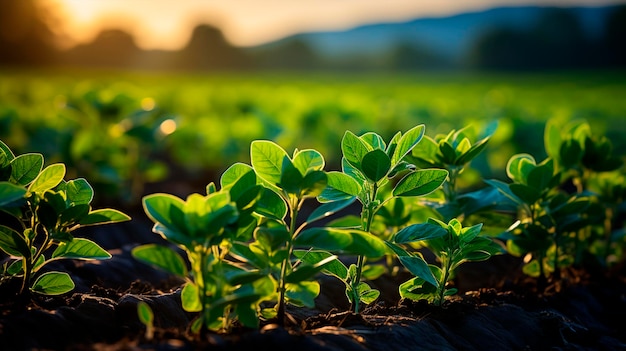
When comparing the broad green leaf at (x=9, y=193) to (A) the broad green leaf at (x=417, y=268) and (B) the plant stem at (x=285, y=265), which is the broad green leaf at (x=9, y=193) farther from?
(A) the broad green leaf at (x=417, y=268)

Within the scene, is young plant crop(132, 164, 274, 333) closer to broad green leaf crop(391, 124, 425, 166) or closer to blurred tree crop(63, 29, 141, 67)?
broad green leaf crop(391, 124, 425, 166)

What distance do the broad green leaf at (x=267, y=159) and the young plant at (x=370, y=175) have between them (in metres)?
0.19

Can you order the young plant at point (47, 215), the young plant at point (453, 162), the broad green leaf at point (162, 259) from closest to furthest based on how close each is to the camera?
the broad green leaf at point (162, 259), the young plant at point (47, 215), the young plant at point (453, 162)

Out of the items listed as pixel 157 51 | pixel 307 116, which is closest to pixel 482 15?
pixel 157 51

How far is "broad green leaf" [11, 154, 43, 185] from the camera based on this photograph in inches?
75.9

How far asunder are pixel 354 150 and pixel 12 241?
1207 mm

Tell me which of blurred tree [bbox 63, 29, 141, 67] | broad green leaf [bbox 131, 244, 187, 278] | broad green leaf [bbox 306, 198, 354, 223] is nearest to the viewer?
broad green leaf [bbox 131, 244, 187, 278]

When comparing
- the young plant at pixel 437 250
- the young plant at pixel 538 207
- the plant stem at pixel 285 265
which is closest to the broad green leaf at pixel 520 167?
the young plant at pixel 538 207

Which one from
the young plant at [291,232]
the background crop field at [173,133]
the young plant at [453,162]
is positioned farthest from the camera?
the background crop field at [173,133]

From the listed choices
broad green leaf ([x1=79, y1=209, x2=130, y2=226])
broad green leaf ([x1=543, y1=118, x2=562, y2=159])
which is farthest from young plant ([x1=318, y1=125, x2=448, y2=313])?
broad green leaf ([x1=543, y1=118, x2=562, y2=159])

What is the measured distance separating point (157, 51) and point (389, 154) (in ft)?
254

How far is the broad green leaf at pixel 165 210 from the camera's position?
1.60 metres

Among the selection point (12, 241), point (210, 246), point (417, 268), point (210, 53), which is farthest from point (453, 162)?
point (210, 53)

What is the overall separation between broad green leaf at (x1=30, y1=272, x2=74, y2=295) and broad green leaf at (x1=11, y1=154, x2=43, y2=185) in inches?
13.7
